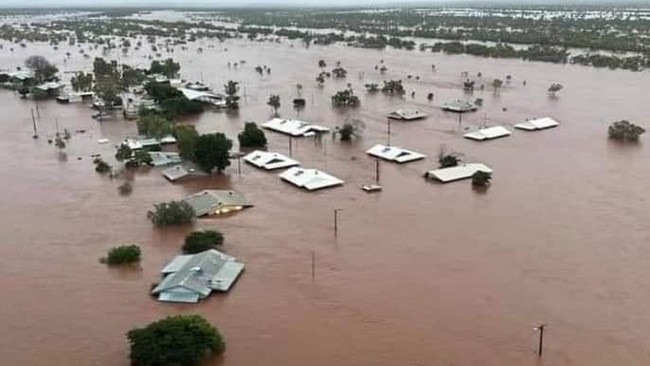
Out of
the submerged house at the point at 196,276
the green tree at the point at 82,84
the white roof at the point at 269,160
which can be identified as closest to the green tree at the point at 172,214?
the submerged house at the point at 196,276

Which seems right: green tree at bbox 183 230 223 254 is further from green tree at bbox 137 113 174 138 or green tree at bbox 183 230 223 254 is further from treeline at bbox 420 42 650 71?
treeline at bbox 420 42 650 71

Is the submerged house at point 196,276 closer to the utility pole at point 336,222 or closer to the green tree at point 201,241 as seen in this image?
the green tree at point 201,241

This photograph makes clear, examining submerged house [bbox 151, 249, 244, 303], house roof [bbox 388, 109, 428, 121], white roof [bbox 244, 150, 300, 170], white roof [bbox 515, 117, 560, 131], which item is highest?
house roof [bbox 388, 109, 428, 121]

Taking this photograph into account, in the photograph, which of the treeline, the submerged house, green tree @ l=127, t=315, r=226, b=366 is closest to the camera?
green tree @ l=127, t=315, r=226, b=366

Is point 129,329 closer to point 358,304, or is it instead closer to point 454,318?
point 358,304

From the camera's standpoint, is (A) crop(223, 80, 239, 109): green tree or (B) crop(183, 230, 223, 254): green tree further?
(A) crop(223, 80, 239, 109): green tree

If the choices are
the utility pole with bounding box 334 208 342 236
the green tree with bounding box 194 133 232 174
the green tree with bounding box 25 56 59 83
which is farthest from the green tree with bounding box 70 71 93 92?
the utility pole with bounding box 334 208 342 236

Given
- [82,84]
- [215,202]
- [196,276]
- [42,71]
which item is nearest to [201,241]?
[196,276]

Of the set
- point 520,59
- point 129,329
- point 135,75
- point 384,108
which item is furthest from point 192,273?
point 520,59
